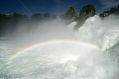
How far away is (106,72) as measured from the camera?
6.86 m

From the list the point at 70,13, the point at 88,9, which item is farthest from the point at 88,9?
the point at 70,13

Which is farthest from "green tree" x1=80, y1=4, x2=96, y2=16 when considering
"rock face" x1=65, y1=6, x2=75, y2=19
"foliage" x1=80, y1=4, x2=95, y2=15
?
"rock face" x1=65, y1=6, x2=75, y2=19

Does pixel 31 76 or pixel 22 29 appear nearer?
pixel 31 76

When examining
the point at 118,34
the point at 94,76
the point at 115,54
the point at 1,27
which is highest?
the point at 1,27

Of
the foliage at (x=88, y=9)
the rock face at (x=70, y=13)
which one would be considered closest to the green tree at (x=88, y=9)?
the foliage at (x=88, y=9)

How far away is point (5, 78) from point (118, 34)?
9315mm

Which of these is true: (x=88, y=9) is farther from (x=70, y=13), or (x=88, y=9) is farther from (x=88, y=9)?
(x=70, y=13)

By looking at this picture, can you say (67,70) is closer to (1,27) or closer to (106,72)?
(106,72)

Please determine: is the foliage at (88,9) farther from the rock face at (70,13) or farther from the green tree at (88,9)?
the rock face at (70,13)

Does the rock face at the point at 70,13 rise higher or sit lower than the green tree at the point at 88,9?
higher

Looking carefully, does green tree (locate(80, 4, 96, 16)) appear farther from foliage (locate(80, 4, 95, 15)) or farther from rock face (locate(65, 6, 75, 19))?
rock face (locate(65, 6, 75, 19))

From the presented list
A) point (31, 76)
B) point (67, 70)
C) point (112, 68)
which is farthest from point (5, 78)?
point (112, 68)

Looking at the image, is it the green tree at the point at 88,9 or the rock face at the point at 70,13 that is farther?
the rock face at the point at 70,13

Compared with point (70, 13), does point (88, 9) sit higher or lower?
lower
